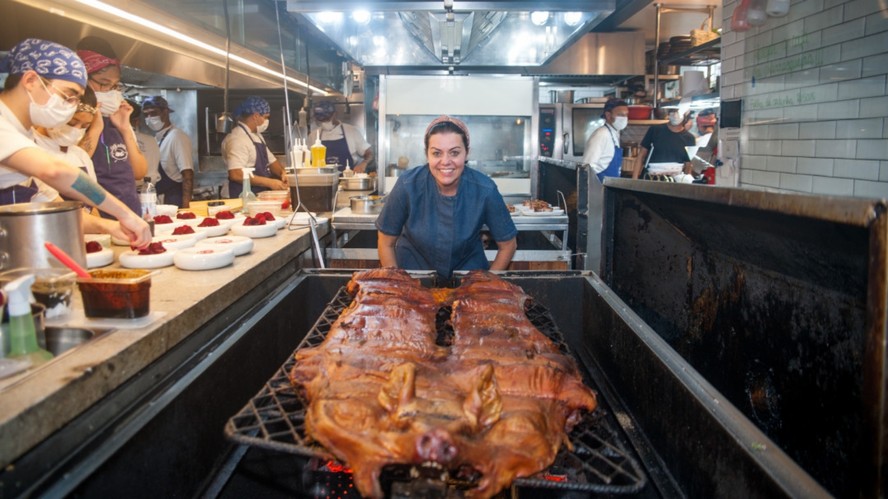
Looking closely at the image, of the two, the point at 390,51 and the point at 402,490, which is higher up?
the point at 390,51

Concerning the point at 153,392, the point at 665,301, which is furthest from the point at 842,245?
the point at 153,392

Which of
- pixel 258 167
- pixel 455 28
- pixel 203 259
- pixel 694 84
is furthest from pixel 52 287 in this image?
pixel 694 84

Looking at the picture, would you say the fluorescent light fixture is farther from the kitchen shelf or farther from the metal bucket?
the kitchen shelf

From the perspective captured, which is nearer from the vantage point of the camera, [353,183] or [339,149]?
[353,183]

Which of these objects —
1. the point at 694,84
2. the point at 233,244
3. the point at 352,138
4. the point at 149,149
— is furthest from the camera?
the point at 352,138

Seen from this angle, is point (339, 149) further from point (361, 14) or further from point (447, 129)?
point (447, 129)

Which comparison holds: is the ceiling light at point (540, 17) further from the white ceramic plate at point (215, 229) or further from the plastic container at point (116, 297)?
the plastic container at point (116, 297)

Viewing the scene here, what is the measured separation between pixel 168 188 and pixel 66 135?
143 inches

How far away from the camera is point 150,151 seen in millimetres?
6688

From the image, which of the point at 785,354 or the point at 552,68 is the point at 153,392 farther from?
the point at 552,68

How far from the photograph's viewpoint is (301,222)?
11.8ft

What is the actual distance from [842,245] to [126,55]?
18.3 feet

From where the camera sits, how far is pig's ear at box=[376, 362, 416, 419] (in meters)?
1.20

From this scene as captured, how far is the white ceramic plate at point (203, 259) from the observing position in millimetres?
2184
